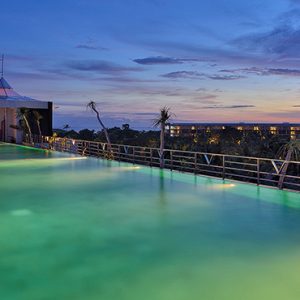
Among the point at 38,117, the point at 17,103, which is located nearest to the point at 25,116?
the point at 17,103

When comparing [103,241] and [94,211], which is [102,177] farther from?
[103,241]

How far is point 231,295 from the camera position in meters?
3.16

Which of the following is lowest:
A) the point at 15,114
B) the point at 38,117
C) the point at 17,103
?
the point at 38,117

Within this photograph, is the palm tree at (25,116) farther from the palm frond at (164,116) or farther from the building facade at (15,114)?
Result: the palm frond at (164,116)

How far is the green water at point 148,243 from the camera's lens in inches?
131

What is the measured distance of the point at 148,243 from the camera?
180 inches

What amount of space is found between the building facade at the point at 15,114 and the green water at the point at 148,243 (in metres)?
18.8

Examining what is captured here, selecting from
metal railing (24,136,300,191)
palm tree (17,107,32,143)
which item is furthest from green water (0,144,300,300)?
palm tree (17,107,32,143)

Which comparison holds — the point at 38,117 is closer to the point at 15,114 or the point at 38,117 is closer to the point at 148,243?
the point at 15,114

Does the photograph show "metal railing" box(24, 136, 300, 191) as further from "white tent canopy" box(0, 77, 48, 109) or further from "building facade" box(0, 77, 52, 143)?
"white tent canopy" box(0, 77, 48, 109)

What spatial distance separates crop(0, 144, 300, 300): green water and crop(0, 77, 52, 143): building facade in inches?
739

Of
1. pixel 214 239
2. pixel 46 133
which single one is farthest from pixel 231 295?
pixel 46 133

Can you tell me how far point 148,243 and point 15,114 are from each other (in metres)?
25.1

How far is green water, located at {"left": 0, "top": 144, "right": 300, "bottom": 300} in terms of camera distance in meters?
3.33
